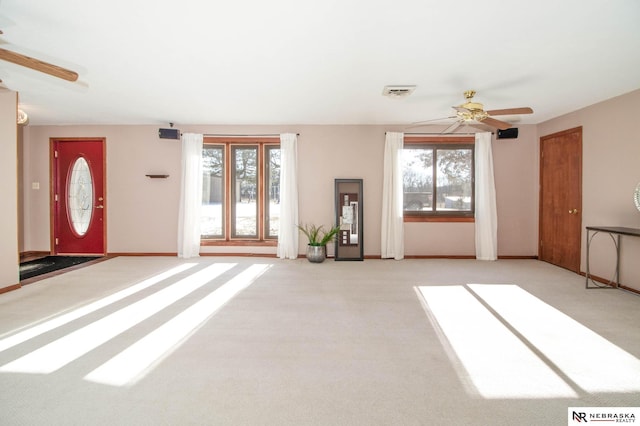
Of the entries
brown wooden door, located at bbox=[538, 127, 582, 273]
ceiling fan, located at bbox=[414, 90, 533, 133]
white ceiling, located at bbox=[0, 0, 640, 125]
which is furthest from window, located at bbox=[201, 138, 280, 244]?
brown wooden door, located at bbox=[538, 127, 582, 273]

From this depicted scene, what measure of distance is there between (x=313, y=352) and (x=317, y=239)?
12.8 ft

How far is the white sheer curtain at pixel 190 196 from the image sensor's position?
646 centimetres

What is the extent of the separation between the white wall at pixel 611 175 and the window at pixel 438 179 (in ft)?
5.90

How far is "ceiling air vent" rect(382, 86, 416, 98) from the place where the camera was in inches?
166

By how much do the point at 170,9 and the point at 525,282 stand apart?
16.9 feet

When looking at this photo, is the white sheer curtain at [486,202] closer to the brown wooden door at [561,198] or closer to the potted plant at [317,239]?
the brown wooden door at [561,198]

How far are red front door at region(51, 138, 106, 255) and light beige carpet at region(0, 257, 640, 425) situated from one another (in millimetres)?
2320

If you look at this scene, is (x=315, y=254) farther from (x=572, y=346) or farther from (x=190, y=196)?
(x=572, y=346)

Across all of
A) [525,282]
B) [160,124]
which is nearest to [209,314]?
[525,282]

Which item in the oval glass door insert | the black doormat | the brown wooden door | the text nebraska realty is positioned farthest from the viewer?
the oval glass door insert

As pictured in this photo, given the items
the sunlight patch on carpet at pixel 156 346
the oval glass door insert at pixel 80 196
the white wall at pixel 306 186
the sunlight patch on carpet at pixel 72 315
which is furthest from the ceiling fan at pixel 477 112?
the oval glass door insert at pixel 80 196

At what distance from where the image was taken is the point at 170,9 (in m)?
2.53

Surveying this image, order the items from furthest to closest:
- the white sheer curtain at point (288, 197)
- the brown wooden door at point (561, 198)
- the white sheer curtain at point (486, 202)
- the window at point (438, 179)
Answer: the window at point (438, 179) < the white sheer curtain at point (288, 197) < the white sheer curtain at point (486, 202) < the brown wooden door at point (561, 198)

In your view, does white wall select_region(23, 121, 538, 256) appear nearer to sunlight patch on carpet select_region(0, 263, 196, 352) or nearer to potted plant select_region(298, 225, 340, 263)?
potted plant select_region(298, 225, 340, 263)
